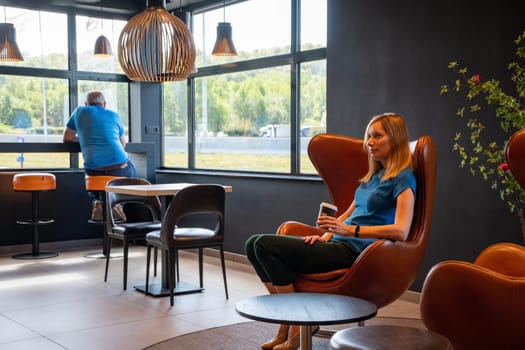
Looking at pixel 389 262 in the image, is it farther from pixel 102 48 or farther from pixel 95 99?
pixel 102 48

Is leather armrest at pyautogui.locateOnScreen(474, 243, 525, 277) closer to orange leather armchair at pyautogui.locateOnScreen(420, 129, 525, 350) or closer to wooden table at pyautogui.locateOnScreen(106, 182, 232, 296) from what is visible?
orange leather armchair at pyautogui.locateOnScreen(420, 129, 525, 350)

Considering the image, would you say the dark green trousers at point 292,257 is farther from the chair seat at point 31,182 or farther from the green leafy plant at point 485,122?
the chair seat at point 31,182

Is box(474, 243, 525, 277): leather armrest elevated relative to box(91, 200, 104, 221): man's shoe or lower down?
elevated

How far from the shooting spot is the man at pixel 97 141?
698 centimetres

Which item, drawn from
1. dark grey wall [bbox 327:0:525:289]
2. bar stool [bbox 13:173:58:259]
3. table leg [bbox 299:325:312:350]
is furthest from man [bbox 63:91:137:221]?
table leg [bbox 299:325:312:350]

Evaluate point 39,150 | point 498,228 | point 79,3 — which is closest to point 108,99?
point 79,3

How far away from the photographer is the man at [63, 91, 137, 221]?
275 inches

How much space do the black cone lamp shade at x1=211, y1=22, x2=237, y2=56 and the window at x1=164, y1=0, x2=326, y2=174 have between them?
0.47m

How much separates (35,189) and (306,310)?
16.6 ft

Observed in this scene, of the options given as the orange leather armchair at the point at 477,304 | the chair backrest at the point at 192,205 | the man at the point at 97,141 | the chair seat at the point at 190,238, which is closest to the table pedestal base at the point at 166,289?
the chair seat at the point at 190,238

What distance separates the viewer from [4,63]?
7445mm

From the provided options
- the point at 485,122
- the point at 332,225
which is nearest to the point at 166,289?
the point at 332,225

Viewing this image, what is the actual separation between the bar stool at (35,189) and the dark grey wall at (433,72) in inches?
123

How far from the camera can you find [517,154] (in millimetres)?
2744
